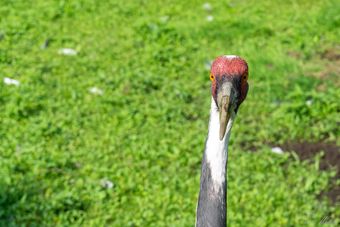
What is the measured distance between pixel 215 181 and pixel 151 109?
2716 millimetres

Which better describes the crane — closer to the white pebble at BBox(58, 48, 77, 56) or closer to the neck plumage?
the neck plumage

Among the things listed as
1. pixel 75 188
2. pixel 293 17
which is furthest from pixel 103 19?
pixel 75 188

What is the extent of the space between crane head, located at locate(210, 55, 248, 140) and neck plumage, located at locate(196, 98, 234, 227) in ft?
0.21

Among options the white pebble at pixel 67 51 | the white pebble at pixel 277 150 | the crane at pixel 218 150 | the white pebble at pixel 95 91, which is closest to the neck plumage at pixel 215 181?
the crane at pixel 218 150

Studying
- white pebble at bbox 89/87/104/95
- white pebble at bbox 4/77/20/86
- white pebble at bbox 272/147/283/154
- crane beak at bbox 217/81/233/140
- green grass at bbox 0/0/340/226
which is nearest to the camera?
crane beak at bbox 217/81/233/140

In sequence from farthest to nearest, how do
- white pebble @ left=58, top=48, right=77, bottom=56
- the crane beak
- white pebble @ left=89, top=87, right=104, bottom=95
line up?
1. white pebble @ left=58, top=48, right=77, bottom=56
2. white pebble @ left=89, top=87, right=104, bottom=95
3. the crane beak

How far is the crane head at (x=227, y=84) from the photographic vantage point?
3.44 metres

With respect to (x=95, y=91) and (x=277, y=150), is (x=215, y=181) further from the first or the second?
(x=95, y=91)

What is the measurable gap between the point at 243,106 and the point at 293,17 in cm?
195

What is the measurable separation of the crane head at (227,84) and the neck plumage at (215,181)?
0.07 meters

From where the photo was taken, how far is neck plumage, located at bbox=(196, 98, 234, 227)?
351 centimetres

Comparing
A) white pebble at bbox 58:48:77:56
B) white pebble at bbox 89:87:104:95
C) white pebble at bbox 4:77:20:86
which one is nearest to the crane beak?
white pebble at bbox 89:87:104:95

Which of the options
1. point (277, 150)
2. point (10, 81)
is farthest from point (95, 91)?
point (277, 150)

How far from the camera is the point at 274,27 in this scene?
782cm
